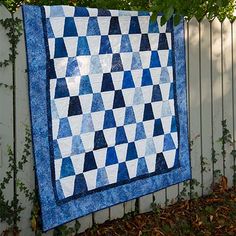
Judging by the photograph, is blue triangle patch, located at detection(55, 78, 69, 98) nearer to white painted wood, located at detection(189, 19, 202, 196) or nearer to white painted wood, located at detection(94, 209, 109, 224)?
white painted wood, located at detection(94, 209, 109, 224)

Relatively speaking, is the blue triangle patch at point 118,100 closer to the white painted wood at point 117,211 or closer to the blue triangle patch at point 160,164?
the blue triangle patch at point 160,164

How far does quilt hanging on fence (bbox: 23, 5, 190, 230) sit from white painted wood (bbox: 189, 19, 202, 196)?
24cm

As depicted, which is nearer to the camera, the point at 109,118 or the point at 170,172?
the point at 109,118

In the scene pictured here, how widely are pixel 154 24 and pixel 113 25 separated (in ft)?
1.60

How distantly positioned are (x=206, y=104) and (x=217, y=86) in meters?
0.25

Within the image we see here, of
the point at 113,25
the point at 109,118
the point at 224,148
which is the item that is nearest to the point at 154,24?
the point at 113,25

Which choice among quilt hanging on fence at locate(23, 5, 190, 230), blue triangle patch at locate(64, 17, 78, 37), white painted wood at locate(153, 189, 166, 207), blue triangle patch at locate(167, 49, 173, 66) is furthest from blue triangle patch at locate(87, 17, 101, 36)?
white painted wood at locate(153, 189, 166, 207)

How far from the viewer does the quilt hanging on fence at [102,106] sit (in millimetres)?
3455

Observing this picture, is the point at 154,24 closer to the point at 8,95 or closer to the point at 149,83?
the point at 149,83

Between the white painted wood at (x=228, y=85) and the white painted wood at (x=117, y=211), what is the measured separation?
1.47 meters

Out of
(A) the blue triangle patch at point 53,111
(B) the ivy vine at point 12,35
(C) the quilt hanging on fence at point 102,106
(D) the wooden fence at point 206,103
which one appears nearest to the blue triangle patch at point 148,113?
(C) the quilt hanging on fence at point 102,106

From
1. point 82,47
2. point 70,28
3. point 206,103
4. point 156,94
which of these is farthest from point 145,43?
point 206,103

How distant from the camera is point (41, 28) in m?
3.42

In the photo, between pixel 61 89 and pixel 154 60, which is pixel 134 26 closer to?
pixel 154 60
